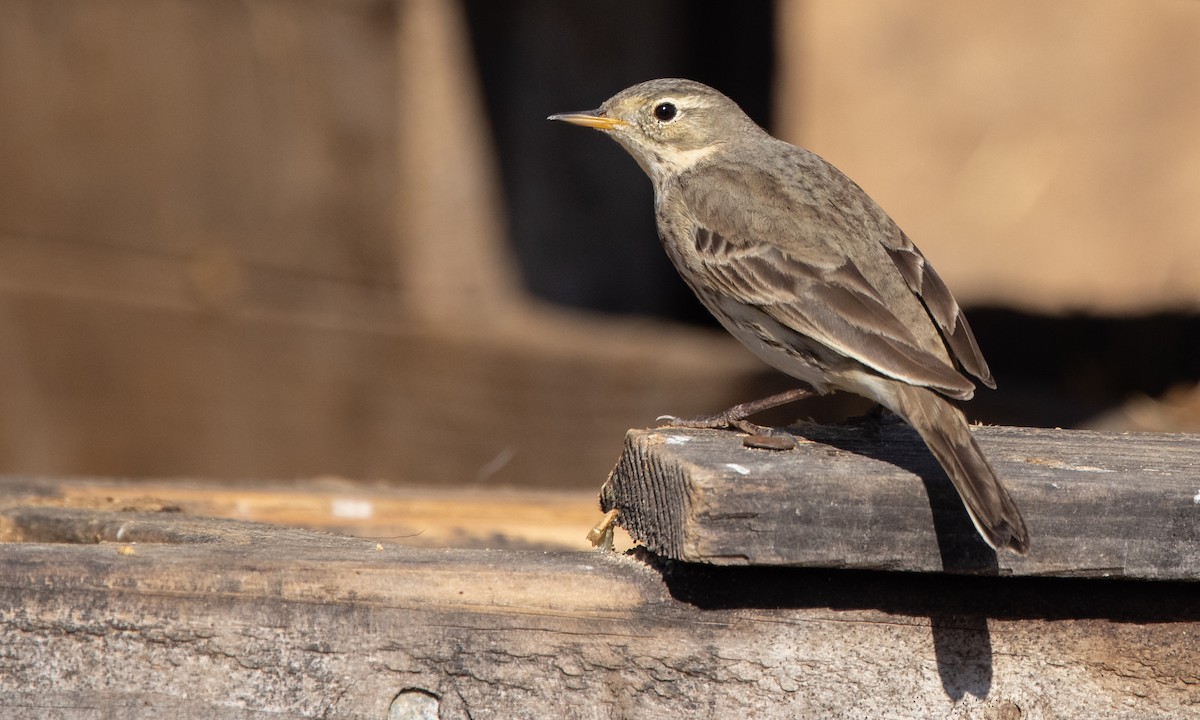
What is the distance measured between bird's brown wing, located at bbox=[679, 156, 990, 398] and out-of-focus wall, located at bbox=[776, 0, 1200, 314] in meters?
1.97

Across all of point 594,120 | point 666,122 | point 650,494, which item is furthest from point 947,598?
point 666,122

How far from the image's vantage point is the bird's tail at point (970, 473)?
98.0 inches

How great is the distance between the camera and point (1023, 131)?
6770mm

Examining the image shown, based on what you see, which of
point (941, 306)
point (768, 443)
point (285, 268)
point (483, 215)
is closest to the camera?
point (768, 443)

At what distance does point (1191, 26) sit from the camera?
6.52 meters

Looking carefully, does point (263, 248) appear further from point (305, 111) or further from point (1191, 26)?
point (1191, 26)

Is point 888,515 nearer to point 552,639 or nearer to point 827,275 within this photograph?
point 552,639

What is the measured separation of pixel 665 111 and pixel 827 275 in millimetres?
1567

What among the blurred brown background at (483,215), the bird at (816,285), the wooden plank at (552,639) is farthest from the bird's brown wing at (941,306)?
the blurred brown background at (483,215)

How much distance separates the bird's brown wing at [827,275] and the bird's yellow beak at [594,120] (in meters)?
0.66

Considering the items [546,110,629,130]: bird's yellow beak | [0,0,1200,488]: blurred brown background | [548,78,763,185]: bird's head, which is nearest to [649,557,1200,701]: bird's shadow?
[546,110,629,130]: bird's yellow beak

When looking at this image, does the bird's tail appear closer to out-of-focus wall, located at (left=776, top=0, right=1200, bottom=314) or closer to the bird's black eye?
the bird's black eye

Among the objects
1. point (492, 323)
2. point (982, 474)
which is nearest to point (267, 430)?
point (492, 323)

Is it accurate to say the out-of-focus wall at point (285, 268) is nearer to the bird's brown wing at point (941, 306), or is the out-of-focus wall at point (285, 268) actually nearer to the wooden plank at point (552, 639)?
the bird's brown wing at point (941, 306)
